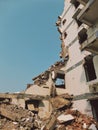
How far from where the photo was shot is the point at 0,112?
13672 mm

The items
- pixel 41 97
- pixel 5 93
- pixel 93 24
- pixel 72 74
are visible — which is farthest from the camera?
pixel 72 74

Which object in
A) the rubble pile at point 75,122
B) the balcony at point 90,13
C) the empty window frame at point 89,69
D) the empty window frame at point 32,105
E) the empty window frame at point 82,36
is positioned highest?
the empty window frame at point 82,36

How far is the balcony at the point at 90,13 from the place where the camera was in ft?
38.0

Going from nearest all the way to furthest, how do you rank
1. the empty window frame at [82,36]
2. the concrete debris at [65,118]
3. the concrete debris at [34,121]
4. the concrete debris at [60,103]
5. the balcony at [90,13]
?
the balcony at [90,13] → the concrete debris at [34,121] → the concrete debris at [65,118] → the concrete debris at [60,103] → the empty window frame at [82,36]

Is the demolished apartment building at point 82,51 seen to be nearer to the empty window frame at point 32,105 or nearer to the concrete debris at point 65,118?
the concrete debris at point 65,118

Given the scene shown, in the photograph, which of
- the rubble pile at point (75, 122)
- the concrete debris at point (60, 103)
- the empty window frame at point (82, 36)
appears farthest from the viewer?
the empty window frame at point (82, 36)

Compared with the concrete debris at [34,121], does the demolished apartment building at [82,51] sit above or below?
above

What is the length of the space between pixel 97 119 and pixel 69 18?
38.3 feet

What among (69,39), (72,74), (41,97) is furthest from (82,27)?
(41,97)

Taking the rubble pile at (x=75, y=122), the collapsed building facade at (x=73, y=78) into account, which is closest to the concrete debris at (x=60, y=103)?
the collapsed building facade at (x=73, y=78)

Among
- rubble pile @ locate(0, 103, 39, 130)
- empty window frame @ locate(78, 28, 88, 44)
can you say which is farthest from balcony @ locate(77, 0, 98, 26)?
rubble pile @ locate(0, 103, 39, 130)

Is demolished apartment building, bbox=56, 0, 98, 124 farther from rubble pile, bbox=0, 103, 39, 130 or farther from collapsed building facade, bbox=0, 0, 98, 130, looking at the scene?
rubble pile, bbox=0, 103, 39, 130

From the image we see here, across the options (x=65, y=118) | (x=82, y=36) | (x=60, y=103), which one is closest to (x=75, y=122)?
(x=65, y=118)

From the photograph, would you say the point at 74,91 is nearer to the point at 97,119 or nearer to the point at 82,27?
the point at 97,119
